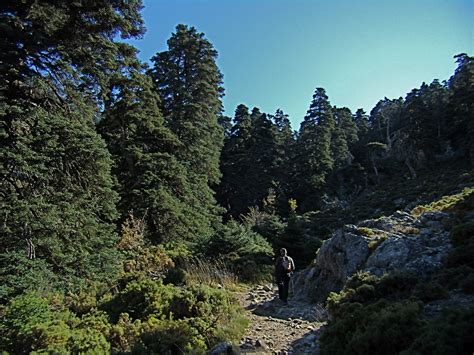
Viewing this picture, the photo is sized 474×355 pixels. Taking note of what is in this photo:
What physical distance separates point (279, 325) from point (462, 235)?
418 centimetres

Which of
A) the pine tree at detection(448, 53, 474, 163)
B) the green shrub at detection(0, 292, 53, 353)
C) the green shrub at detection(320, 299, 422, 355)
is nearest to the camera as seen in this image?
the green shrub at detection(320, 299, 422, 355)


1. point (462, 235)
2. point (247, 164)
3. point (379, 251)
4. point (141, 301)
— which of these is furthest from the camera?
point (247, 164)

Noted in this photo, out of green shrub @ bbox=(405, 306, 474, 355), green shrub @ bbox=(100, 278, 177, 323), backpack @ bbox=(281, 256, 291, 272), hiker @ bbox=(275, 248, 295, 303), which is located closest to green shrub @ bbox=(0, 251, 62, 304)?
green shrub @ bbox=(100, 278, 177, 323)

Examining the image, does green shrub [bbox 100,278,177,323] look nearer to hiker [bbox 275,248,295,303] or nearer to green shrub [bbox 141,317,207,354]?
green shrub [bbox 141,317,207,354]

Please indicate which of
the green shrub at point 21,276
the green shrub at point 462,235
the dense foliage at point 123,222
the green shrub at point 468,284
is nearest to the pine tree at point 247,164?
the dense foliage at point 123,222

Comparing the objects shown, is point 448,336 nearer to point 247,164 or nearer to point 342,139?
point 247,164

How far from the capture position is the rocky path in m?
5.86

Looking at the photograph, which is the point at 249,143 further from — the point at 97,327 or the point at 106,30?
the point at 97,327

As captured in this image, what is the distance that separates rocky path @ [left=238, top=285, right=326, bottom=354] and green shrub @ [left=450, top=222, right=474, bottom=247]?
3121mm

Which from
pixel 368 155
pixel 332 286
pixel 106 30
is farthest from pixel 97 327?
pixel 368 155

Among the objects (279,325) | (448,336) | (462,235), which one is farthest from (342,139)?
(448,336)

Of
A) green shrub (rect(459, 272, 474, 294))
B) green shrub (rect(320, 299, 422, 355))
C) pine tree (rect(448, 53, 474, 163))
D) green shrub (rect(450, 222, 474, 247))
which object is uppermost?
pine tree (rect(448, 53, 474, 163))

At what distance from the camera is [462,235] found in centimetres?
700

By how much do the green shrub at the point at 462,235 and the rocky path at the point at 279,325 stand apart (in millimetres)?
3121
